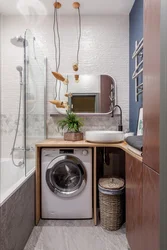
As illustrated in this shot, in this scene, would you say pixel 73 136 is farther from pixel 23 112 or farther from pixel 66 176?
pixel 23 112

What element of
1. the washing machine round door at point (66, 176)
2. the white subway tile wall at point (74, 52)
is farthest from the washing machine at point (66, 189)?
the white subway tile wall at point (74, 52)

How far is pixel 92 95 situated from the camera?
261 centimetres

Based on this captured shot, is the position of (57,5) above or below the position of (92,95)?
above

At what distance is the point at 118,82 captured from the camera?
2.63 m

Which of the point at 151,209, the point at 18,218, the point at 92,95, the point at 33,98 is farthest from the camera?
the point at 92,95

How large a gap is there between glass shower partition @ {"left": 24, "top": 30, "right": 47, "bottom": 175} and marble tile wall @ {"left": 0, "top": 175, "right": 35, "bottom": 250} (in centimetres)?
27

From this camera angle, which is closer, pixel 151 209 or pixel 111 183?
pixel 151 209

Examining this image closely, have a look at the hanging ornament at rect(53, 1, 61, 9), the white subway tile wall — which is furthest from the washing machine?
the hanging ornament at rect(53, 1, 61, 9)

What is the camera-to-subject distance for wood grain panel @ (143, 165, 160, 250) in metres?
0.79

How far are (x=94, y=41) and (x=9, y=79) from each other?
1.37m

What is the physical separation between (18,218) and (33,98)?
1.30m

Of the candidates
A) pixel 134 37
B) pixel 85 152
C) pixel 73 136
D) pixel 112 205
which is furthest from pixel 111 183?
pixel 134 37

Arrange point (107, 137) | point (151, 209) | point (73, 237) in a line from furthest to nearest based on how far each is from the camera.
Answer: point (107, 137)
point (73, 237)
point (151, 209)

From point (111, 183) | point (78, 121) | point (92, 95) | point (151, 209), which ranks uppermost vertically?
point (92, 95)
